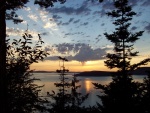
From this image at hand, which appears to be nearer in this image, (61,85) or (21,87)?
(21,87)

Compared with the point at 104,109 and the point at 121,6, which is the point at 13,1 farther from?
the point at 121,6

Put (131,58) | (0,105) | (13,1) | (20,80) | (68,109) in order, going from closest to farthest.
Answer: (0,105) → (20,80) → (13,1) → (68,109) → (131,58)

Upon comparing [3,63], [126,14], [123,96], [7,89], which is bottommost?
[123,96]

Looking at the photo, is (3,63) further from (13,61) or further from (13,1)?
(13,1)

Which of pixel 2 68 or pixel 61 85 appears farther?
pixel 61 85

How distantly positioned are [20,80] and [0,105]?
1.13m

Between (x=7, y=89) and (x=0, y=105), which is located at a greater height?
(x=7, y=89)

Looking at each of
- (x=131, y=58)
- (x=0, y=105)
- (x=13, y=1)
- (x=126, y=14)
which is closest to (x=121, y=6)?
(x=126, y=14)

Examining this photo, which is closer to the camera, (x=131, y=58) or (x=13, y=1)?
(x=13, y=1)

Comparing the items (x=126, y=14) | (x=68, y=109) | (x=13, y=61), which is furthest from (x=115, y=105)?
(x=126, y=14)

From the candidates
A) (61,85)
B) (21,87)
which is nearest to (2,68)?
(21,87)

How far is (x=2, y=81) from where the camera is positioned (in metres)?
8.12

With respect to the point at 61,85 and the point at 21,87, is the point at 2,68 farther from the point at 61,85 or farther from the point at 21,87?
the point at 61,85

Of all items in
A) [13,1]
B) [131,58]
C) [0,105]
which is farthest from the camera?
[131,58]
